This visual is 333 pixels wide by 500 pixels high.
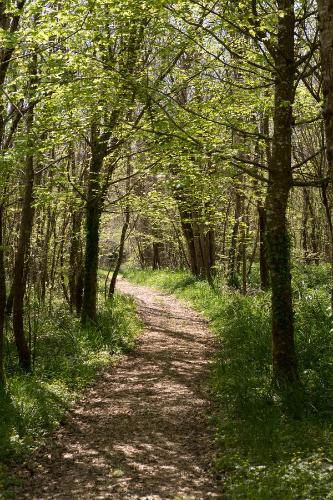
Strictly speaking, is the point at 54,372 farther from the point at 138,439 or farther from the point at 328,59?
the point at 328,59

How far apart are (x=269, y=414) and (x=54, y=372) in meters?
4.40

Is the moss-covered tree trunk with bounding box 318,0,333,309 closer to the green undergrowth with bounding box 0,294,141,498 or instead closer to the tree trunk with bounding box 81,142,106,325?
the green undergrowth with bounding box 0,294,141,498

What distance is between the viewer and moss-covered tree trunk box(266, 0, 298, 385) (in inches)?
304

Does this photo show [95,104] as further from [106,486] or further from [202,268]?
[202,268]

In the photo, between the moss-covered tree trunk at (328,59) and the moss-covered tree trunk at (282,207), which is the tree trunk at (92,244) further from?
the moss-covered tree trunk at (328,59)

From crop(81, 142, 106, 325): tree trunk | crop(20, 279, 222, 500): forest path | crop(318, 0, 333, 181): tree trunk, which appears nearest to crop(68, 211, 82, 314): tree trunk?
crop(81, 142, 106, 325): tree trunk

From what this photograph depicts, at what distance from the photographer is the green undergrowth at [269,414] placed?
16.9ft

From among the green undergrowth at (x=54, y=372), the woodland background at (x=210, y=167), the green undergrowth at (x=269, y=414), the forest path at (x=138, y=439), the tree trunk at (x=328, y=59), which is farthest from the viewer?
the green undergrowth at (x=54, y=372)

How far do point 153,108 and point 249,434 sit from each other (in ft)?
18.7

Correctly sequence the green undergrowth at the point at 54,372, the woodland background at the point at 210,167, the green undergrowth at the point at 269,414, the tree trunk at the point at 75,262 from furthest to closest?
1. the tree trunk at the point at 75,262
2. the green undergrowth at the point at 54,372
3. the woodland background at the point at 210,167
4. the green undergrowth at the point at 269,414

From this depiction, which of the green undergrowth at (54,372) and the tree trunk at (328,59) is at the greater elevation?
the tree trunk at (328,59)

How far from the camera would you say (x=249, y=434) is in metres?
6.45

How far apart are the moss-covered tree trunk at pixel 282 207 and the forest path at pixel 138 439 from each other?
155 centimetres

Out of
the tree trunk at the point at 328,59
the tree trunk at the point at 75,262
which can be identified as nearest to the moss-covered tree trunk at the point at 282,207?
the tree trunk at the point at 328,59
